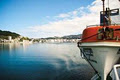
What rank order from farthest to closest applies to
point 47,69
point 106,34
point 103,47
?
point 47,69, point 106,34, point 103,47

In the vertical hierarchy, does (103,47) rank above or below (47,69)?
above

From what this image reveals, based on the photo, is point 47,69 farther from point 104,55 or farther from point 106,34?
point 106,34

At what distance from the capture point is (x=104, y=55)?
1847 centimetres

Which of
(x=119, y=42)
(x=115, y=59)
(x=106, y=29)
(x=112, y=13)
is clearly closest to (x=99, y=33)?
(x=106, y=29)

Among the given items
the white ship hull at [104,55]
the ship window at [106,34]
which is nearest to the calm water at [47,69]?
the white ship hull at [104,55]

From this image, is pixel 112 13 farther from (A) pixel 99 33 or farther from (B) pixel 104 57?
(B) pixel 104 57

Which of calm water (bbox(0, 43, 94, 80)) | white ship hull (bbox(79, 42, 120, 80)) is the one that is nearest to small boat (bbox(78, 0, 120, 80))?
white ship hull (bbox(79, 42, 120, 80))

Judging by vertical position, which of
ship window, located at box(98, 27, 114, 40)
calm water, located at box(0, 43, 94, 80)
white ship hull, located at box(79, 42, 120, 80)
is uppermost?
ship window, located at box(98, 27, 114, 40)

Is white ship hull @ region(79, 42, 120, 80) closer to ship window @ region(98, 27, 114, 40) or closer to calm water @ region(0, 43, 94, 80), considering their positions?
ship window @ region(98, 27, 114, 40)

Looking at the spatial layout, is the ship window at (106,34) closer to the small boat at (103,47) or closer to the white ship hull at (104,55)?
the small boat at (103,47)

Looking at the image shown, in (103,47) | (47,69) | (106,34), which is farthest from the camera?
(47,69)

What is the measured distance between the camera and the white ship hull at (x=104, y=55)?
18.1 m

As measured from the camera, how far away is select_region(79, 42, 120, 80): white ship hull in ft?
59.4

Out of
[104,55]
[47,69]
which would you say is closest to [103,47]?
[104,55]
